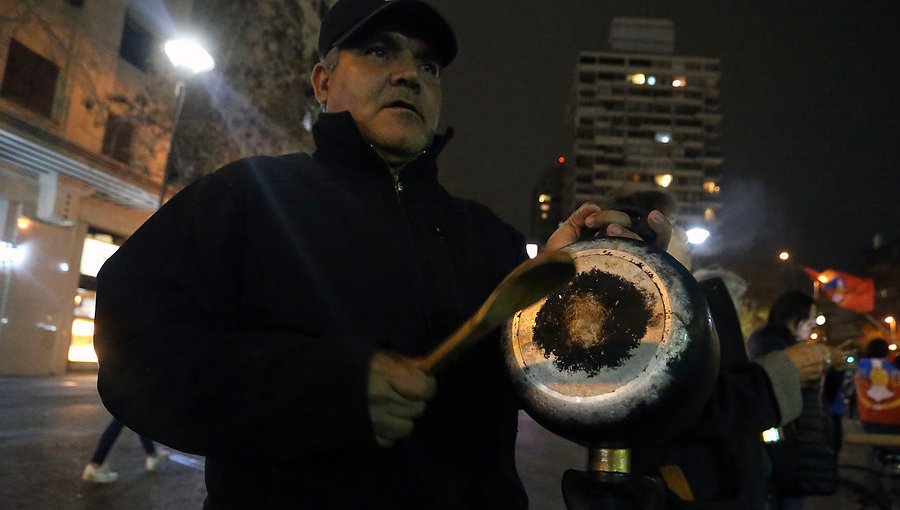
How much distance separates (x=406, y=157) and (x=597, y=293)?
688 mm

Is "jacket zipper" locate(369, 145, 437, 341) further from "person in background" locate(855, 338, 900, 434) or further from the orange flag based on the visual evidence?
the orange flag

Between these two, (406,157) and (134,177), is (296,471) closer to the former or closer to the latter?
(406,157)

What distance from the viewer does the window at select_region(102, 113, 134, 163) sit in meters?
15.9

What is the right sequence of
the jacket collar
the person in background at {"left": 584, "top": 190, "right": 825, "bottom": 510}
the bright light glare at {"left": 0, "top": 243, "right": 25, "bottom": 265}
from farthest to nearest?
1. the bright light glare at {"left": 0, "top": 243, "right": 25, "bottom": 265}
2. the person in background at {"left": 584, "top": 190, "right": 825, "bottom": 510}
3. the jacket collar

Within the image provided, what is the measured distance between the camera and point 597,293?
1097mm

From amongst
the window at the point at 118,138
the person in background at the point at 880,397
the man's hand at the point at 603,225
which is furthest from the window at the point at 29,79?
the person in background at the point at 880,397

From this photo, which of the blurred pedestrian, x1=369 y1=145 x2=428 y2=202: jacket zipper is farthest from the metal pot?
the blurred pedestrian

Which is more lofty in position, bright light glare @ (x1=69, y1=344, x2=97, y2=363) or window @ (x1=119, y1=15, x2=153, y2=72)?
window @ (x1=119, y1=15, x2=153, y2=72)

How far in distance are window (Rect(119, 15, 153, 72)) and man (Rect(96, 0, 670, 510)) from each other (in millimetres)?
17761

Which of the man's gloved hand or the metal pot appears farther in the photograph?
the man's gloved hand

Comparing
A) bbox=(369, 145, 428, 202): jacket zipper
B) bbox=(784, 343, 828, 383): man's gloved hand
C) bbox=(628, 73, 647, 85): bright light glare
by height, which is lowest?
bbox=(784, 343, 828, 383): man's gloved hand

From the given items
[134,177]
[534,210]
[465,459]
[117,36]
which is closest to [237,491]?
[465,459]

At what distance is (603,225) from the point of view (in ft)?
4.46

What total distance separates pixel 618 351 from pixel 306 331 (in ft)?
1.96
